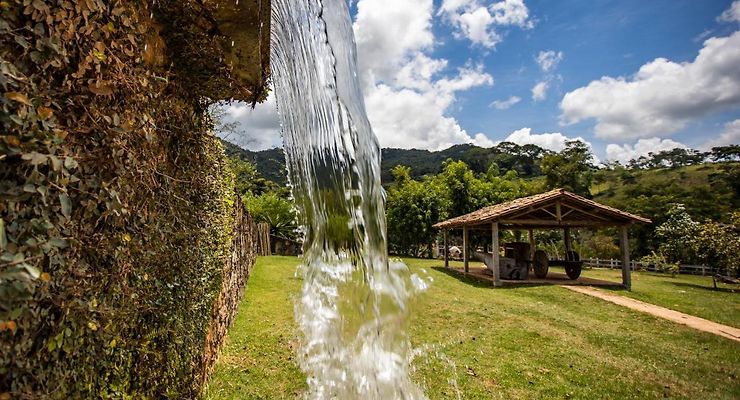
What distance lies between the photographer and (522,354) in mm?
6395

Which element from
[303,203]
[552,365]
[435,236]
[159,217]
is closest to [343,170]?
[303,203]

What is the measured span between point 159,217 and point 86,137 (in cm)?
99

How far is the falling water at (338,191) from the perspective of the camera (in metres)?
3.60

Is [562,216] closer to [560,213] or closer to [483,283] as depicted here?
[560,213]

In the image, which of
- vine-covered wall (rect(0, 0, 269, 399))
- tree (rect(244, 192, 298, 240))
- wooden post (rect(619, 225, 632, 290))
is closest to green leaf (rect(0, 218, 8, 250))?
vine-covered wall (rect(0, 0, 269, 399))

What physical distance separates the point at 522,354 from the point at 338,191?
13.1ft

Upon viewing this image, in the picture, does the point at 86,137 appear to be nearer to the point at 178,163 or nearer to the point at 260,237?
the point at 178,163

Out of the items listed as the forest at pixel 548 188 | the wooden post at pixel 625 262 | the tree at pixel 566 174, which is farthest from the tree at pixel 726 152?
the wooden post at pixel 625 262

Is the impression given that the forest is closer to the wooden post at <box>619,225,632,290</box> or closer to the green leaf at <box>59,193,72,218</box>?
the wooden post at <box>619,225,632,290</box>

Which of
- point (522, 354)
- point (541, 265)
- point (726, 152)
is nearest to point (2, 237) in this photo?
point (522, 354)

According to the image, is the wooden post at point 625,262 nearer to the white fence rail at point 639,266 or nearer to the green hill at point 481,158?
the white fence rail at point 639,266

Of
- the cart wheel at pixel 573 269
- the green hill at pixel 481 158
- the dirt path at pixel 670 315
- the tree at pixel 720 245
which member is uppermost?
the green hill at pixel 481 158

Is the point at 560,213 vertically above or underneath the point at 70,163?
above

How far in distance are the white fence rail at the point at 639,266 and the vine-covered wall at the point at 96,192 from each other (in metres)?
28.3
